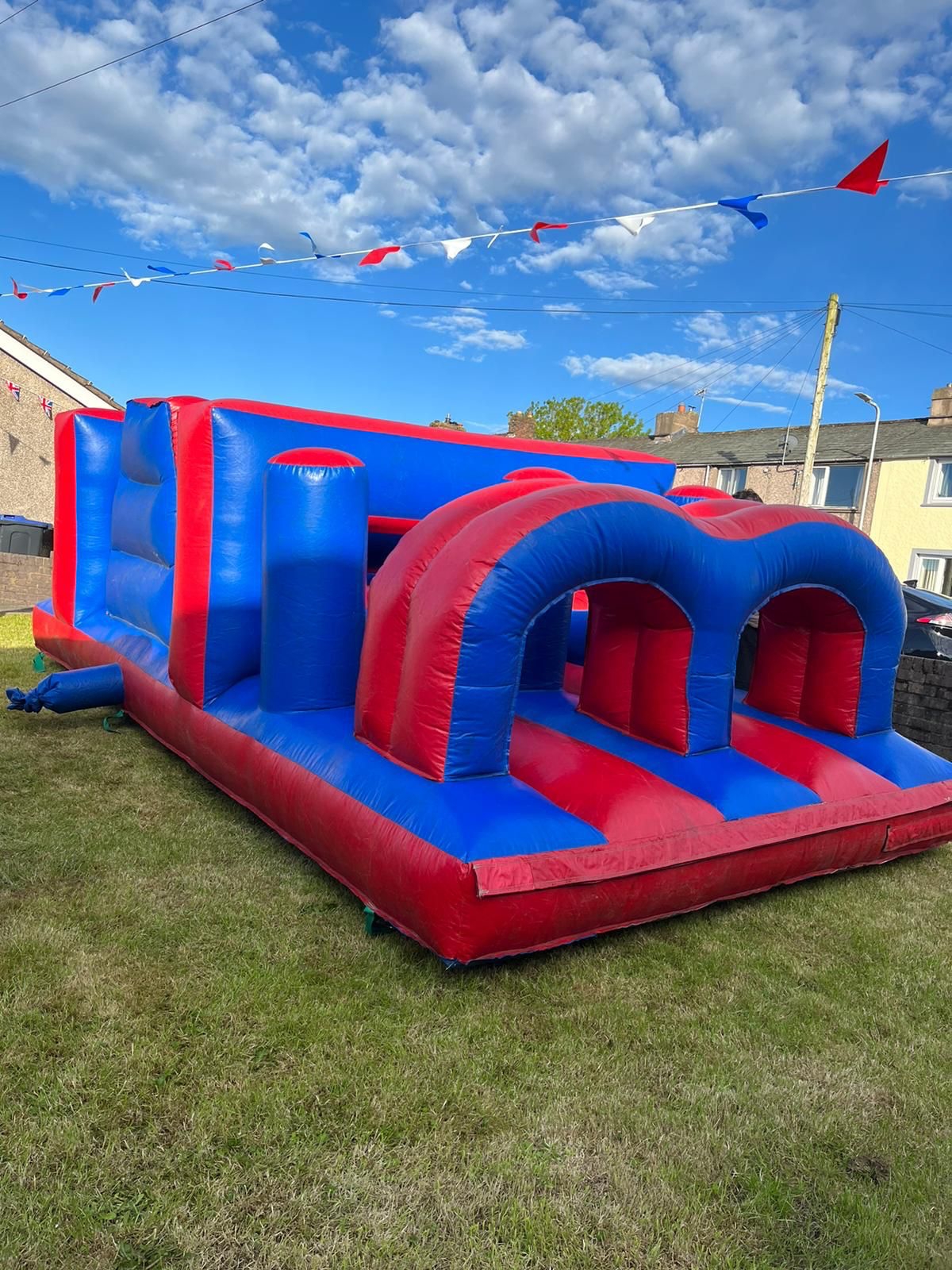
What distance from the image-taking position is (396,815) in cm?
305

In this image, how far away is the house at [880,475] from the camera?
19.1 meters

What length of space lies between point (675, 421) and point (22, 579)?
70.4ft

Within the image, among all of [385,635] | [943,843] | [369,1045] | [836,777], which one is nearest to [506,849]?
[369,1045]

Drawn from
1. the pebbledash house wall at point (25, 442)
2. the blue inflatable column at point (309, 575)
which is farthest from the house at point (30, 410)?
the blue inflatable column at point (309, 575)

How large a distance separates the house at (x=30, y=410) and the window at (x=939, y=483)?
17.4 meters

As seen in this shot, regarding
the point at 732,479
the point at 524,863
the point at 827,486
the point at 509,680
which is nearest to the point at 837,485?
the point at 827,486

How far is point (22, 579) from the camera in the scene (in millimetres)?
11062

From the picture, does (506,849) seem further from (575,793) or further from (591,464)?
(591,464)

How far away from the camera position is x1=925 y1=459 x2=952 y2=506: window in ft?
62.4

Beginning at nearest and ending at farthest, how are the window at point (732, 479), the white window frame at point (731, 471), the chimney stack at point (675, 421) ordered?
the white window frame at point (731, 471) < the window at point (732, 479) < the chimney stack at point (675, 421)

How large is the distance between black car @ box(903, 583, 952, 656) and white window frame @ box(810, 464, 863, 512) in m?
12.5

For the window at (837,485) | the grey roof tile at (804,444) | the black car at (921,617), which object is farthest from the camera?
the window at (837,485)

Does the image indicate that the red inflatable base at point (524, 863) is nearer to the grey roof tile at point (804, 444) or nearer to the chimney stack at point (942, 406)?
the grey roof tile at point (804, 444)

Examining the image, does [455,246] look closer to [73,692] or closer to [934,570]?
[73,692]
